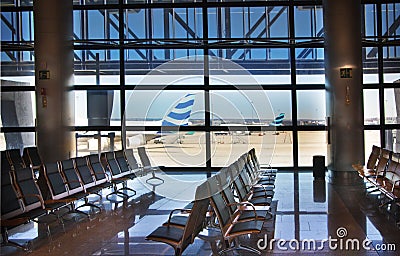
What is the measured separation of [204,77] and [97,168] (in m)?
5.21

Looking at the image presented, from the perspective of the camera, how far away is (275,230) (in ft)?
18.9

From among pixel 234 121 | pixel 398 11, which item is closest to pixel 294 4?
pixel 398 11

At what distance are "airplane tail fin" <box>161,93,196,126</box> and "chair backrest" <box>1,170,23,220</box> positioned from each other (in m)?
7.20

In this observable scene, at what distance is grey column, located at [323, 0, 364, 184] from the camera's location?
9891mm

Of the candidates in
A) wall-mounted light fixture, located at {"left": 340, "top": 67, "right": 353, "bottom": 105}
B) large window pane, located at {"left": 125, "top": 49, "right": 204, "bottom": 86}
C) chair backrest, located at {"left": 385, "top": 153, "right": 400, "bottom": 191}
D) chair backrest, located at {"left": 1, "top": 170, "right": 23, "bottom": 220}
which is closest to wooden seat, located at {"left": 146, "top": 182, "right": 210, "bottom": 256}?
chair backrest, located at {"left": 1, "top": 170, "right": 23, "bottom": 220}

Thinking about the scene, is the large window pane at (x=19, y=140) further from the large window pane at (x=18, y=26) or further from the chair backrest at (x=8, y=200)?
the chair backrest at (x=8, y=200)

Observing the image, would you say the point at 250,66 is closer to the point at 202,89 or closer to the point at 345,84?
the point at 202,89

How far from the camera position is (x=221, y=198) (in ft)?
15.6

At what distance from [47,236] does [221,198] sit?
2.38 metres

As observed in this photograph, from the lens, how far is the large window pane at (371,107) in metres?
12.0

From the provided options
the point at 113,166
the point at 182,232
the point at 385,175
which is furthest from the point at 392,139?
the point at 182,232

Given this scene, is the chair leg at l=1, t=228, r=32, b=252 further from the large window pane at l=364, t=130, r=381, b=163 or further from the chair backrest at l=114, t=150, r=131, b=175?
the large window pane at l=364, t=130, r=381, b=163

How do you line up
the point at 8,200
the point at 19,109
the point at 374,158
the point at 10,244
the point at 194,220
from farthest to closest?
the point at 19,109 → the point at 374,158 → the point at 8,200 → the point at 10,244 → the point at 194,220

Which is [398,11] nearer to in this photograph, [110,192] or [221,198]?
[110,192]
